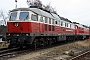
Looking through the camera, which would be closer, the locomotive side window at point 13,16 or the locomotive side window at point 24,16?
the locomotive side window at point 24,16

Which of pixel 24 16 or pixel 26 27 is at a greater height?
pixel 24 16

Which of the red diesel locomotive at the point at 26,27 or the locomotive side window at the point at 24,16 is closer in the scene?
the red diesel locomotive at the point at 26,27

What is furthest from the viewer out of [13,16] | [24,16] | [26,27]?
[13,16]

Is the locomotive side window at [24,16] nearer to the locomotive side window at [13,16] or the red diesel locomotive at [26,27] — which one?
the red diesel locomotive at [26,27]

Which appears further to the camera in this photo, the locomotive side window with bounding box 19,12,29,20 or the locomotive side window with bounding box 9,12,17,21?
the locomotive side window with bounding box 9,12,17,21

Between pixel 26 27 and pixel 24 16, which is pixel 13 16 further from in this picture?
pixel 26 27

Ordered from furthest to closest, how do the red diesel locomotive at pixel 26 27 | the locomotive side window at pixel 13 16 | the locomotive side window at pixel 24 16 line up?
the locomotive side window at pixel 13 16
the locomotive side window at pixel 24 16
the red diesel locomotive at pixel 26 27

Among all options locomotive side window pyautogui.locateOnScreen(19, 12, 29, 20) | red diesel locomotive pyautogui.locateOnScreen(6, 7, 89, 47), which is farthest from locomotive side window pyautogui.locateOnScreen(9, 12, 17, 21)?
locomotive side window pyautogui.locateOnScreen(19, 12, 29, 20)

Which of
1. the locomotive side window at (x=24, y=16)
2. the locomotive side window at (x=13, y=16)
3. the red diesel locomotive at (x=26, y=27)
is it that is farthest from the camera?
the locomotive side window at (x=13, y=16)

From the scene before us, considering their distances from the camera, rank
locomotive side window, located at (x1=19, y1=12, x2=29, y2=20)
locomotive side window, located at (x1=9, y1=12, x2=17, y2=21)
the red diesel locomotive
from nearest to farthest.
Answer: the red diesel locomotive < locomotive side window, located at (x1=19, y1=12, x2=29, y2=20) < locomotive side window, located at (x1=9, y1=12, x2=17, y2=21)

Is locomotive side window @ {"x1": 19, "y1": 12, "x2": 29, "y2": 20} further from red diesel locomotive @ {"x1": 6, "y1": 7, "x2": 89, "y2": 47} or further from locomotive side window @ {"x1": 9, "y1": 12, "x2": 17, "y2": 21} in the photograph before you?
locomotive side window @ {"x1": 9, "y1": 12, "x2": 17, "y2": 21}

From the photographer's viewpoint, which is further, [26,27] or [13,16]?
[13,16]

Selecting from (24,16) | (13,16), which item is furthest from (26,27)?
(13,16)

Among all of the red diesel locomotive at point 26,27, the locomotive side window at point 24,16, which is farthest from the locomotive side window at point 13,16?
the locomotive side window at point 24,16
